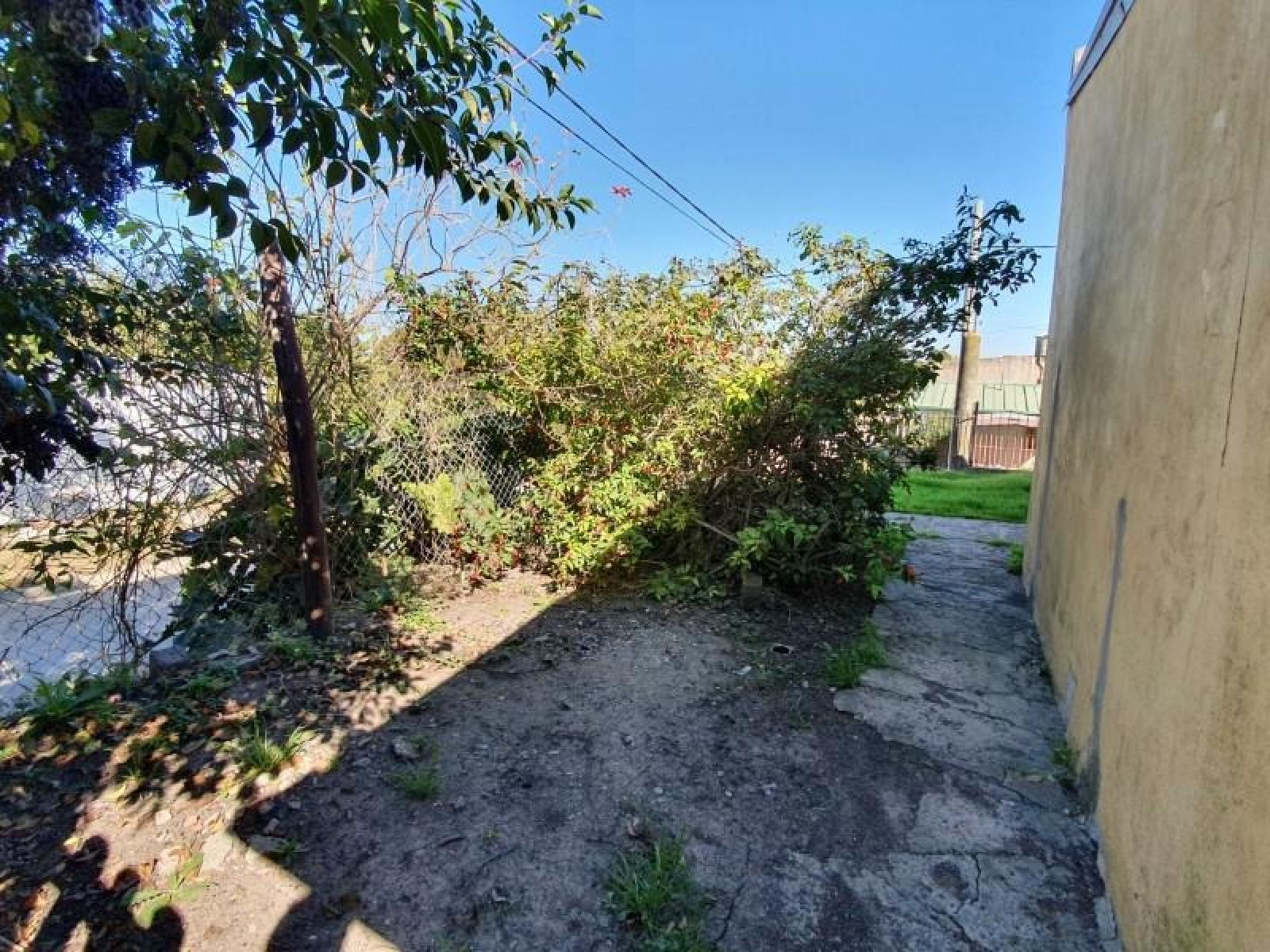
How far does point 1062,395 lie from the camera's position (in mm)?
4078

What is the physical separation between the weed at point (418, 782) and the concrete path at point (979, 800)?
1.49m

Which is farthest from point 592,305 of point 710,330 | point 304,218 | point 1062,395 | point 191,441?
point 1062,395

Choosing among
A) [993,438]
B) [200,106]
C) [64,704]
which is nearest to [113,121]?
[200,106]

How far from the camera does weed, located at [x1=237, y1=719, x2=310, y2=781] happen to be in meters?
2.43

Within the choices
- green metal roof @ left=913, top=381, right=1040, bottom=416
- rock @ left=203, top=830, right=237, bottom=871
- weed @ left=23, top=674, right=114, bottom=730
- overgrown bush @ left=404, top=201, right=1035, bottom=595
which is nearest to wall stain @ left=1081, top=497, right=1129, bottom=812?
overgrown bush @ left=404, top=201, right=1035, bottom=595

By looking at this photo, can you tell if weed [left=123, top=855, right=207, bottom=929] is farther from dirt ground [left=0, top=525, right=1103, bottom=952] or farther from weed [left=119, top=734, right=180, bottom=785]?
weed [left=119, top=734, right=180, bottom=785]

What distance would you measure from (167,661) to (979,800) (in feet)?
12.3

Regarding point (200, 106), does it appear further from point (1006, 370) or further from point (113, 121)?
point (1006, 370)

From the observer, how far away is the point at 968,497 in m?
9.54

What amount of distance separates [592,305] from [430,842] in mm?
3831

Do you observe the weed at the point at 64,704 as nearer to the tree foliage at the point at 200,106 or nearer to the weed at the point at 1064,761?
the tree foliage at the point at 200,106

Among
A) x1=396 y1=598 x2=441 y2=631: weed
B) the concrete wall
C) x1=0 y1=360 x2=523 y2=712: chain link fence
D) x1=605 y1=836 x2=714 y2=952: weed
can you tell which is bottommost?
x1=605 y1=836 x2=714 y2=952: weed

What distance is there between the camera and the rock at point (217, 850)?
2023 mm

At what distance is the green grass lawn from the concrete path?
9.37 feet
